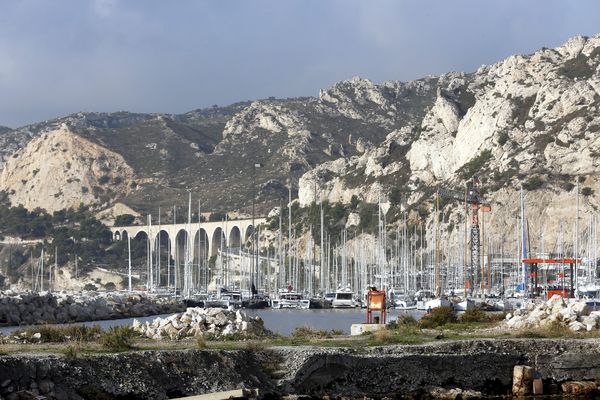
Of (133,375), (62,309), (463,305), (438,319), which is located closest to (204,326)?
(438,319)

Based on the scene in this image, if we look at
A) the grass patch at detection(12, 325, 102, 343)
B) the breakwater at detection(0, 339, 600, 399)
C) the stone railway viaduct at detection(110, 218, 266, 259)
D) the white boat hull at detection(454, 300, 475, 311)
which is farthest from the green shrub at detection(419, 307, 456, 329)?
the stone railway viaduct at detection(110, 218, 266, 259)

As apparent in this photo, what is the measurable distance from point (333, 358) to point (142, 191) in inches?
6616

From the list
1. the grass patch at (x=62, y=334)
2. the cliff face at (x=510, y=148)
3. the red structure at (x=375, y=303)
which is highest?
the cliff face at (x=510, y=148)

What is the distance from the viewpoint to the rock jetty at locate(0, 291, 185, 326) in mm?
62166

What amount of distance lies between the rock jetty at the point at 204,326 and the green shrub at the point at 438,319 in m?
5.53

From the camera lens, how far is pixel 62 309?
68.8 m

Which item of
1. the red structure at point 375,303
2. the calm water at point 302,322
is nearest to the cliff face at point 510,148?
the calm water at point 302,322

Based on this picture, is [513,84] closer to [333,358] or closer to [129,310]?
[129,310]

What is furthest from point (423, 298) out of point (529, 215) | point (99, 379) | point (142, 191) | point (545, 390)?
point (142, 191)

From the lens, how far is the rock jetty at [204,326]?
30.8 metres

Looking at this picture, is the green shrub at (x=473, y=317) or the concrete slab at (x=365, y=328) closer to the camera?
the concrete slab at (x=365, y=328)

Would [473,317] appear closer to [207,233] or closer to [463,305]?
[463,305]

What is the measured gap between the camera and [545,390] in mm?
26172

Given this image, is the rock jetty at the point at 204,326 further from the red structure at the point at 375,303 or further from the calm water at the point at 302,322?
the calm water at the point at 302,322
